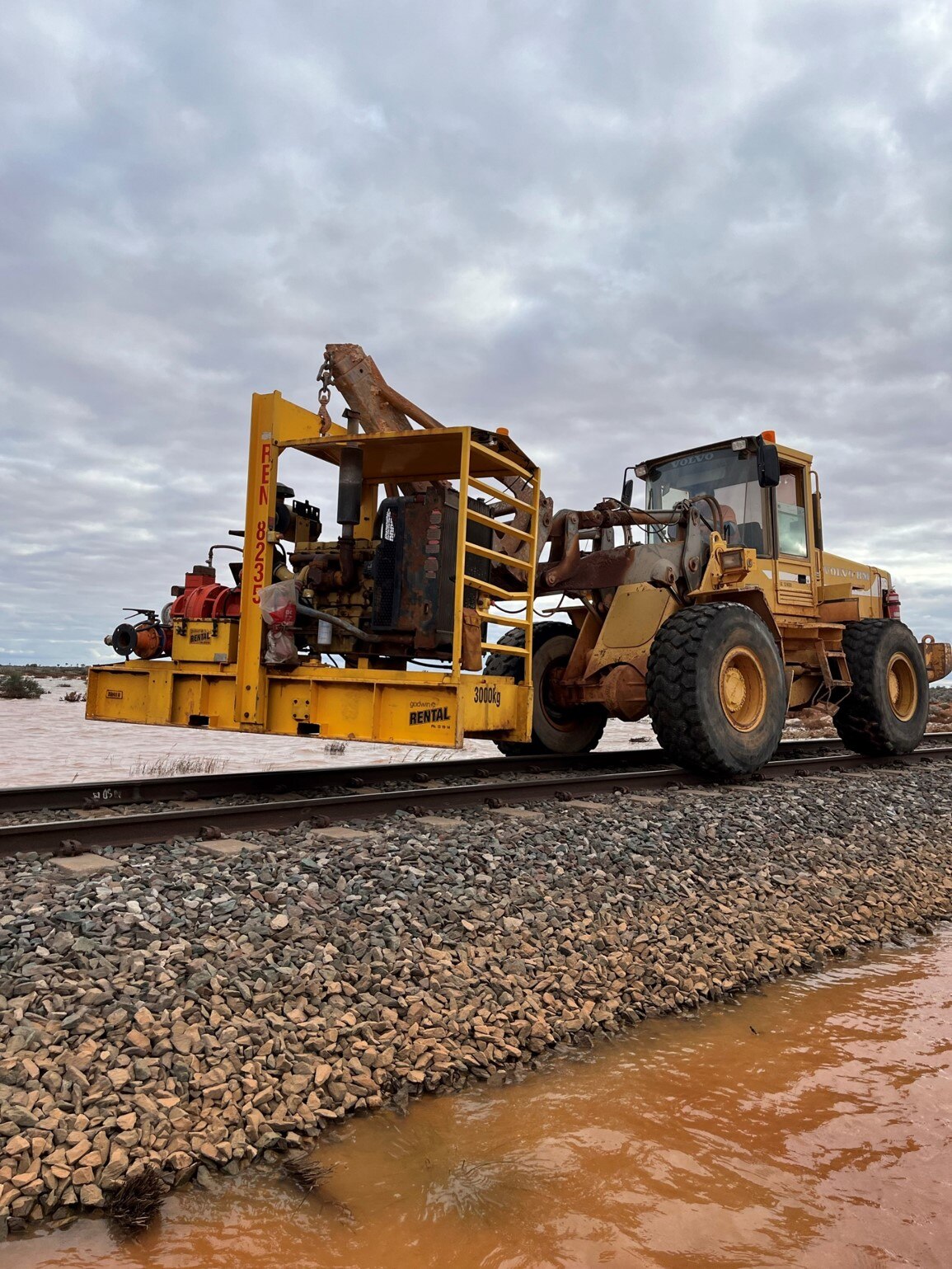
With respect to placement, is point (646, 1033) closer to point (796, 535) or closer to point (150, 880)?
point (150, 880)

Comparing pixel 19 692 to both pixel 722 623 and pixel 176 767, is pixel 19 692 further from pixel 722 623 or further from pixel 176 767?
pixel 722 623

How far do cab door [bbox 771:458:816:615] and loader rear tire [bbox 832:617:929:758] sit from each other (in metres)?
0.72

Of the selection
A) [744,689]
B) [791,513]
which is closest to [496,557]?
[744,689]

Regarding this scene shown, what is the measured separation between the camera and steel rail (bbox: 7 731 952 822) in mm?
6254

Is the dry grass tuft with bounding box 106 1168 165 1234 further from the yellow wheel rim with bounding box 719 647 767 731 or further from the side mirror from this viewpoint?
the side mirror

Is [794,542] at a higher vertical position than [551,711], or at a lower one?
higher

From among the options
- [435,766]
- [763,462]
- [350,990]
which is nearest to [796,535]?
[763,462]

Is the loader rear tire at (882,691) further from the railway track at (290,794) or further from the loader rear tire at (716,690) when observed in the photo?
the loader rear tire at (716,690)

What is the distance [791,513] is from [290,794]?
20.6 feet

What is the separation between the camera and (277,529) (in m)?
7.05

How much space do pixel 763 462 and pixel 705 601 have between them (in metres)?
1.48

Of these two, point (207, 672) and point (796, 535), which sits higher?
point (796, 535)

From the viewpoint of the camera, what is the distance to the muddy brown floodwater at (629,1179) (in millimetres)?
2219

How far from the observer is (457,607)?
5836 mm
